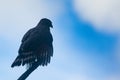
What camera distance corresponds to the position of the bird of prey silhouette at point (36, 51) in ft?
8.88

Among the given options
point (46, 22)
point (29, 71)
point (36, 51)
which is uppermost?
point (46, 22)

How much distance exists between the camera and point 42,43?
2.96m

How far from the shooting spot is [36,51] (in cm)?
281

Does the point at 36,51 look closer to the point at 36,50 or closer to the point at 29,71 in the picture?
the point at 36,50

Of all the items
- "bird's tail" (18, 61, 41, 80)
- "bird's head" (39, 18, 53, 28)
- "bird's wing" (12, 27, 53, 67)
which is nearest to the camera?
"bird's tail" (18, 61, 41, 80)

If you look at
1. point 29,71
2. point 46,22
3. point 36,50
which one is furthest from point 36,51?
point 46,22

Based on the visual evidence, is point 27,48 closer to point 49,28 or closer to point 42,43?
point 42,43

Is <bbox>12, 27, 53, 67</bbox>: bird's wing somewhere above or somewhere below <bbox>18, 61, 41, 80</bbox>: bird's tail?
above

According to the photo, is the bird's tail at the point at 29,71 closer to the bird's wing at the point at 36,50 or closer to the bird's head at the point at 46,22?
the bird's wing at the point at 36,50

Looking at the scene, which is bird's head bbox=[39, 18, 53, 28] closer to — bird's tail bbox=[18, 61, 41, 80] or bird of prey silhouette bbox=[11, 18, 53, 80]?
bird of prey silhouette bbox=[11, 18, 53, 80]

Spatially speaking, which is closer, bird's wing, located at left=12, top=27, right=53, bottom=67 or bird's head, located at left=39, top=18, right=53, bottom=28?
bird's wing, located at left=12, top=27, right=53, bottom=67

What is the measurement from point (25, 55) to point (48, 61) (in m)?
0.53

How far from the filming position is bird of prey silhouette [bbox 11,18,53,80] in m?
2.71

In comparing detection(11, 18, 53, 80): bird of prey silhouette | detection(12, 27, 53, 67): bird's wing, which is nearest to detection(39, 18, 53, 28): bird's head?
detection(11, 18, 53, 80): bird of prey silhouette
